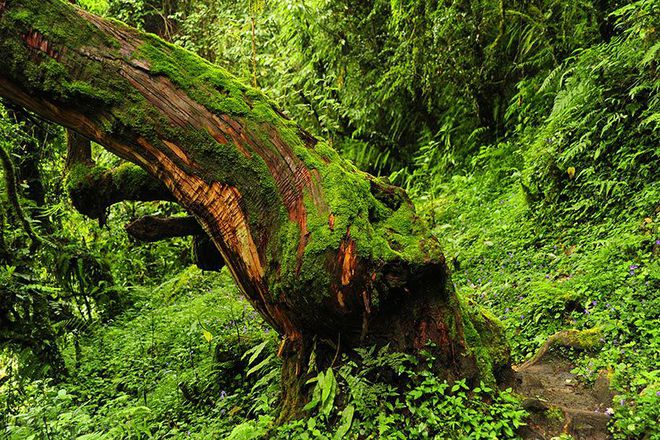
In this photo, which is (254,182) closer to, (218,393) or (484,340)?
(484,340)

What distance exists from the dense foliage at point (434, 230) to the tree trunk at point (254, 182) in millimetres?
380

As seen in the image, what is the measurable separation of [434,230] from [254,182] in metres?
5.73

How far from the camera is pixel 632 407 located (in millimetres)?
2943

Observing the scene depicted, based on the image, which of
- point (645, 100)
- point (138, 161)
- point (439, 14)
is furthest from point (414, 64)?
point (138, 161)

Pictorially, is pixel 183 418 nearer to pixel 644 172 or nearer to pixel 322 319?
pixel 322 319

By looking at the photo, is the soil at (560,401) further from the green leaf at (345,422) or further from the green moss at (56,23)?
the green moss at (56,23)

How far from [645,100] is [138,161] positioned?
6096mm

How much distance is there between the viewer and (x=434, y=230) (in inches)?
326

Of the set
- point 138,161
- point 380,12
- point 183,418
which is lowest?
point 183,418

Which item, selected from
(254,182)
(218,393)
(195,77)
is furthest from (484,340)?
(195,77)

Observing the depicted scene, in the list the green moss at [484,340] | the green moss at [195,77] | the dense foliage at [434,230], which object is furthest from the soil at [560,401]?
the green moss at [195,77]

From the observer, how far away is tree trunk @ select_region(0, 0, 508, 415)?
9.62 feet

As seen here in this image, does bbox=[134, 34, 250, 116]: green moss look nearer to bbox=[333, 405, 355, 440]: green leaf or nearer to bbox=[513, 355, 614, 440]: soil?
bbox=[333, 405, 355, 440]: green leaf

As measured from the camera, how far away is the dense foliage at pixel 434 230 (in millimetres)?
3246
